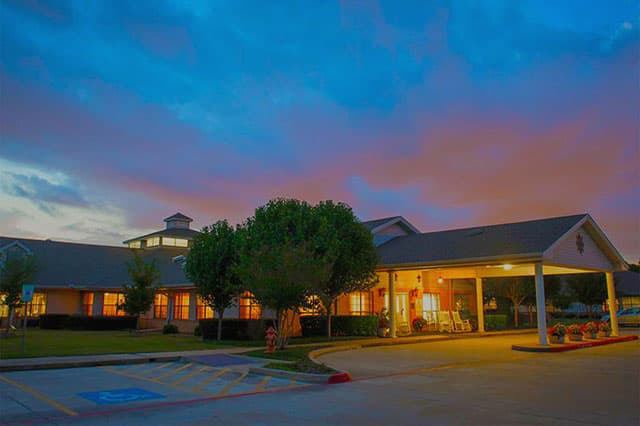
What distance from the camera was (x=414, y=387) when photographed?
1127 cm

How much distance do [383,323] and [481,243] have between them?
6.64 metres

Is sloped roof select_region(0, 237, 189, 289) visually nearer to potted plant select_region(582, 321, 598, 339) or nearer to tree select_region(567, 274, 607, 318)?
potted plant select_region(582, 321, 598, 339)

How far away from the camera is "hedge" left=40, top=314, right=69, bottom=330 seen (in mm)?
34969

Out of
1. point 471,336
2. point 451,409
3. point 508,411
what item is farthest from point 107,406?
point 471,336

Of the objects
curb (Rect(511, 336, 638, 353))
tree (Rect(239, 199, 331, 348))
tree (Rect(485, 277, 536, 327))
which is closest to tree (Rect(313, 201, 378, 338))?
tree (Rect(239, 199, 331, 348))

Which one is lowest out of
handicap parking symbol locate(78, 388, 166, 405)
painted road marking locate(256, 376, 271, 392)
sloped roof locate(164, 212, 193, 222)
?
painted road marking locate(256, 376, 271, 392)

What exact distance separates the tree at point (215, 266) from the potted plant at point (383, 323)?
733 cm

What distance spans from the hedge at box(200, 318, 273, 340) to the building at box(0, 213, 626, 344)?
1.39 metres

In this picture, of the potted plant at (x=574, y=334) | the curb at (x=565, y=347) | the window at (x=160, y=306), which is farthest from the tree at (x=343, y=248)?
the window at (x=160, y=306)

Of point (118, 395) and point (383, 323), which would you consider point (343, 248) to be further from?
point (118, 395)

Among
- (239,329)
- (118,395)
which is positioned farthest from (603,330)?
(118,395)

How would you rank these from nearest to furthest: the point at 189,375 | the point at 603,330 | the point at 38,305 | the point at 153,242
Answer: the point at 189,375 → the point at 603,330 → the point at 38,305 → the point at 153,242

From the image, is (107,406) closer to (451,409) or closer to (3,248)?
(451,409)

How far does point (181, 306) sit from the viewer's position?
33.3 meters
